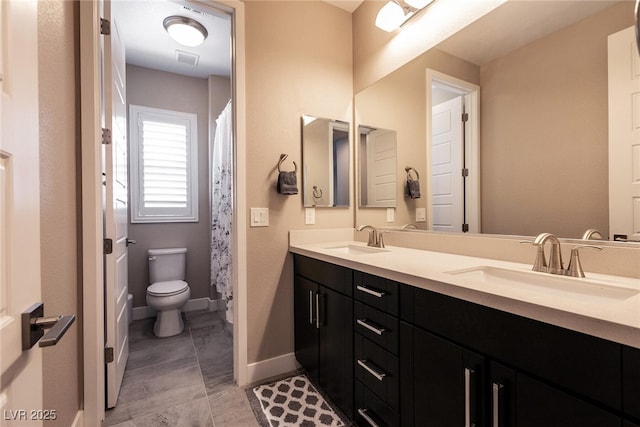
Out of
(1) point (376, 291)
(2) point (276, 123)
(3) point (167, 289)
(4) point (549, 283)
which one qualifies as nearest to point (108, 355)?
(3) point (167, 289)

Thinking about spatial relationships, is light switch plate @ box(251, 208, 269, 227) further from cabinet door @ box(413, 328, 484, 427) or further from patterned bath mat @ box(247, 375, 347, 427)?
cabinet door @ box(413, 328, 484, 427)

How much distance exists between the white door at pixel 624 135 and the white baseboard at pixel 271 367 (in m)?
1.85

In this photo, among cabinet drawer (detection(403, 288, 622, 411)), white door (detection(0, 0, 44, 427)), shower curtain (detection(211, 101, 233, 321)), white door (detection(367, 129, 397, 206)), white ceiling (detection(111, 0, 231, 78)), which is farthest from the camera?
shower curtain (detection(211, 101, 233, 321))

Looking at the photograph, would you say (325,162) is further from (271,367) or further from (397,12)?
(271,367)

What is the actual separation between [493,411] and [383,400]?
0.51 m

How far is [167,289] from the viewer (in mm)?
2615

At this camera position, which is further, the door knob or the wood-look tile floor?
the wood-look tile floor

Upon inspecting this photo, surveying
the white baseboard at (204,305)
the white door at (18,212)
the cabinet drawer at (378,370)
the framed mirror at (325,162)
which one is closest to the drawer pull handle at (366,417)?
the cabinet drawer at (378,370)

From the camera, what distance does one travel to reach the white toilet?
8.32ft

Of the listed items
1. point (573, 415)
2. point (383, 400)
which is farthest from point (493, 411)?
point (383, 400)

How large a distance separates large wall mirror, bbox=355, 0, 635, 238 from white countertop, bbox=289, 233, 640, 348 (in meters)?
0.24

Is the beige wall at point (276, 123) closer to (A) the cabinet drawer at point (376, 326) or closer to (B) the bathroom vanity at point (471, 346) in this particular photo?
(B) the bathroom vanity at point (471, 346)

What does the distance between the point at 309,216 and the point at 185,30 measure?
1.87 m

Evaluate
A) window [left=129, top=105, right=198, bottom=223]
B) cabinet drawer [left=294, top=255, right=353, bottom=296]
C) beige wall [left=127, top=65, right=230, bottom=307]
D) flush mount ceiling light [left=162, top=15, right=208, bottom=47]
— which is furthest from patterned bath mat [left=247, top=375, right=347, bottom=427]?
flush mount ceiling light [left=162, top=15, right=208, bottom=47]
